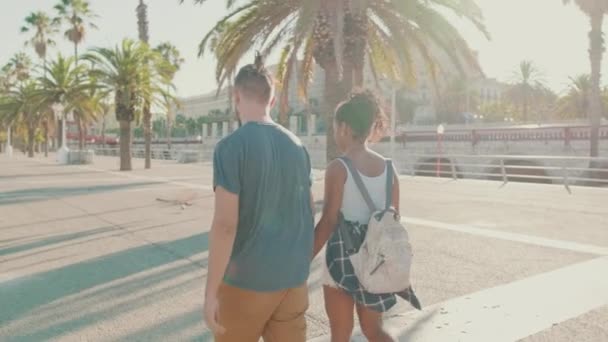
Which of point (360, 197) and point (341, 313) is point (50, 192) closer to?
point (341, 313)

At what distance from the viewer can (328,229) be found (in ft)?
9.05

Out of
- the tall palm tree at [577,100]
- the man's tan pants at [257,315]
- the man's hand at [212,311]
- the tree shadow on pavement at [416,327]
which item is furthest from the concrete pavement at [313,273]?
the tall palm tree at [577,100]

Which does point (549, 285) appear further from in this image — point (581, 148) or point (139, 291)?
point (581, 148)

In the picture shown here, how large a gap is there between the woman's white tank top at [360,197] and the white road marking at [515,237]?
17.1 ft

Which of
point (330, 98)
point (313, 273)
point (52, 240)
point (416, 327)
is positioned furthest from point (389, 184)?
point (330, 98)

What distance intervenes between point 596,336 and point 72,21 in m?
49.6

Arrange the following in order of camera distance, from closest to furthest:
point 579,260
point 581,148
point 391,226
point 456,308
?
point 391,226, point 456,308, point 579,260, point 581,148

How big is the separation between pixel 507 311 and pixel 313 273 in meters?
2.11

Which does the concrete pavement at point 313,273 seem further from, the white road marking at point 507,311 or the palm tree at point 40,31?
the palm tree at point 40,31

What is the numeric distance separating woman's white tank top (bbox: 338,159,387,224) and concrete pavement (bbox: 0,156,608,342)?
1.54m

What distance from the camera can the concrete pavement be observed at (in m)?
4.12

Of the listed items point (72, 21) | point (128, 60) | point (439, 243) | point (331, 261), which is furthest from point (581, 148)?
point (72, 21)

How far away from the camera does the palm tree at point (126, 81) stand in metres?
26.7

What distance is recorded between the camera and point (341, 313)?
9.31ft
